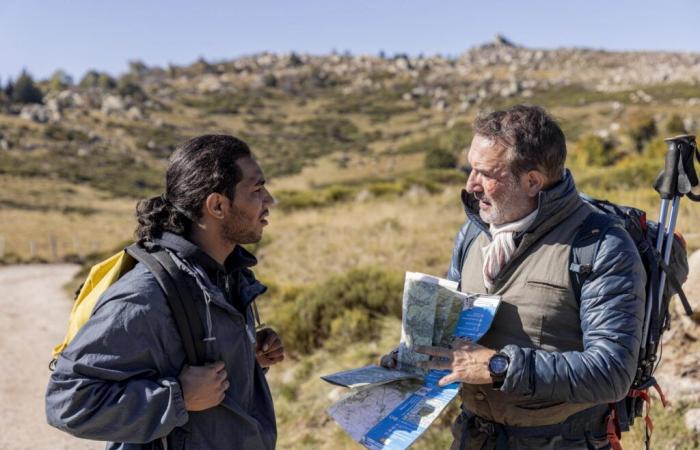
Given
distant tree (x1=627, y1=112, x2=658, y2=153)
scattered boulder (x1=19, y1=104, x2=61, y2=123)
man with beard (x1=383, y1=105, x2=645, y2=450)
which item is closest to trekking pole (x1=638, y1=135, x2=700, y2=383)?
man with beard (x1=383, y1=105, x2=645, y2=450)

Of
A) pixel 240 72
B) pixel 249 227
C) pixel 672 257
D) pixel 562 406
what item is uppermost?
pixel 240 72

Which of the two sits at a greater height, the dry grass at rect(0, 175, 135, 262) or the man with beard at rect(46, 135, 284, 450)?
the man with beard at rect(46, 135, 284, 450)

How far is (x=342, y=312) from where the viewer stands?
7.40 meters

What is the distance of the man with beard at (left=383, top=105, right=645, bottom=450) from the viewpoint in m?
1.87

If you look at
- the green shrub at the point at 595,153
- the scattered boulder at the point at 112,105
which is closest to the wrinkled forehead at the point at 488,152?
the green shrub at the point at 595,153

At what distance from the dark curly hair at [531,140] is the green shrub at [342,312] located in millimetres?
4936

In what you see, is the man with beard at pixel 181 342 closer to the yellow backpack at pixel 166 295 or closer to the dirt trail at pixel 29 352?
the yellow backpack at pixel 166 295

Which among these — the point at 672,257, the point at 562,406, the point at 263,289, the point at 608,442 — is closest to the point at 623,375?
the point at 562,406

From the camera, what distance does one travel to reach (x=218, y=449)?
2.00 m

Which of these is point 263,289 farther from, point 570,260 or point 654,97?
point 654,97

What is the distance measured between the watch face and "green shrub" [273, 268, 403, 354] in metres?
4.95

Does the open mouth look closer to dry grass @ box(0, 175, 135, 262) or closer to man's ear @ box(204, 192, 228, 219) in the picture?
man's ear @ box(204, 192, 228, 219)

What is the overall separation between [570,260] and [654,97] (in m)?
66.7

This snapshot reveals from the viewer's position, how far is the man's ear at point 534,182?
2.08 m
